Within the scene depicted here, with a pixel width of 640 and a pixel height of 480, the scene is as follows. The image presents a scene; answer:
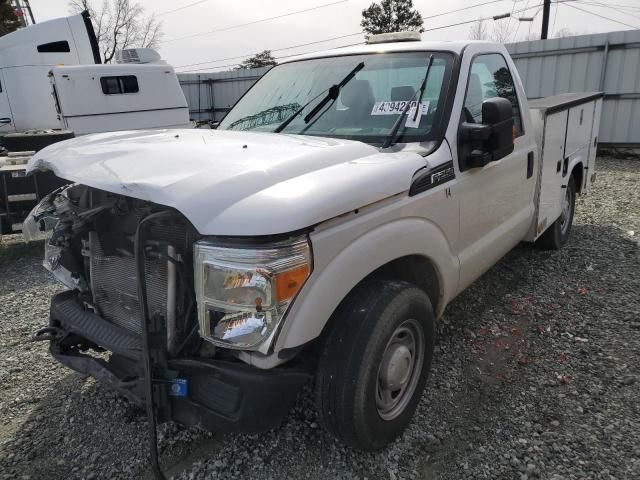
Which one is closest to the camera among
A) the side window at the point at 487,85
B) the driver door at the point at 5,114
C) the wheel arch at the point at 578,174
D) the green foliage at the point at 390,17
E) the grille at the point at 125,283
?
the grille at the point at 125,283

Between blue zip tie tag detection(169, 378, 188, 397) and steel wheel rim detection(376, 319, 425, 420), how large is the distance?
2.74 ft

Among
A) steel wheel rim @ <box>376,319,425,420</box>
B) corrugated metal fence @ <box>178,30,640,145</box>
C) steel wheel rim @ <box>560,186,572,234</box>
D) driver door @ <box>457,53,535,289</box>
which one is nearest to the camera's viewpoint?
Result: steel wheel rim @ <box>376,319,425,420</box>

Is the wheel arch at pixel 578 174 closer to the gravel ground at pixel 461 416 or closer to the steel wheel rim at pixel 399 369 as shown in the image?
the gravel ground at pixel 461 416

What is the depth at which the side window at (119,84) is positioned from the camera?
31.2ft

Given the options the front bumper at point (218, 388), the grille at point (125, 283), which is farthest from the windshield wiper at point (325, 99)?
the front bumper at point (218, 388)

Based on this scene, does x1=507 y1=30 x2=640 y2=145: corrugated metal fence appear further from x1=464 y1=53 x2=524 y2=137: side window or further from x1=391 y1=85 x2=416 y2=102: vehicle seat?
x1=391 y1=85 x2=416 y2=102: vehicle seat

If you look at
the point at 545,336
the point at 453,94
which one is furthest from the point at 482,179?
the point at 545,336

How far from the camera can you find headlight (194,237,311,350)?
6.16 feet

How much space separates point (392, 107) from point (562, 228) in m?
3.21

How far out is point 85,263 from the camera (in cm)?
284

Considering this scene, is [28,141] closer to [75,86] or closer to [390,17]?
[75,86]

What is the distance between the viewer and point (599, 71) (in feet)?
37.5

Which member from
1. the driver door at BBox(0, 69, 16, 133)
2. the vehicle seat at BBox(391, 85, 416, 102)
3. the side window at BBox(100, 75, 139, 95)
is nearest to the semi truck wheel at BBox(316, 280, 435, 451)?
the vehicle seat at BBox(391, 85, 416, 102)

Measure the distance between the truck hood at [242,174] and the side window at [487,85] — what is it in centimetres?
82
